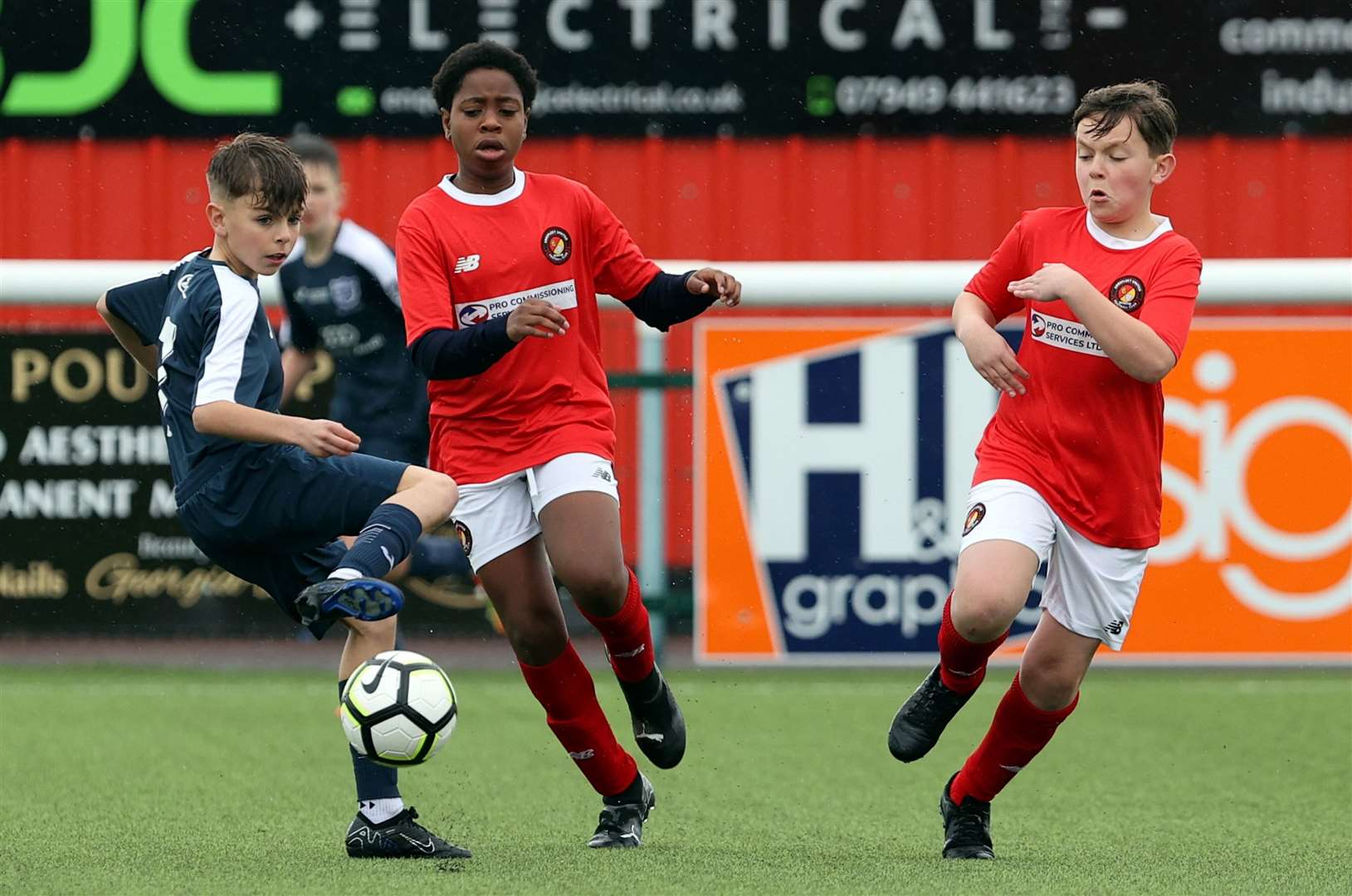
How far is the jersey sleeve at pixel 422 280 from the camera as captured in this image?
4.59 metres

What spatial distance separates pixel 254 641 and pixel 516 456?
388cm

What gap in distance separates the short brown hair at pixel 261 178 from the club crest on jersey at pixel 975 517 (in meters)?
1.64

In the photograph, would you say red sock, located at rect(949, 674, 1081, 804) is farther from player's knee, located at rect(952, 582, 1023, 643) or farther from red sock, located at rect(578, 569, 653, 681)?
red sock, located at rect(578, 569, 653, 681)

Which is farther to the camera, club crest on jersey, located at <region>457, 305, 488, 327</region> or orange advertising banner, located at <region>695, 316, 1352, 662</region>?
orange advertising banner, located at <region>695, 316, 1352, 662</region>

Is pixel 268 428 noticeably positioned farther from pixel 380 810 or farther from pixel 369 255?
pixel 369 255

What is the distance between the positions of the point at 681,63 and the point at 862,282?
2.91 meters

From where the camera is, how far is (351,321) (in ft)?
24.1

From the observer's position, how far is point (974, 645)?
15.1 ft

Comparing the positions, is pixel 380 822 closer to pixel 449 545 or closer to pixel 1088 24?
pixel 449 545

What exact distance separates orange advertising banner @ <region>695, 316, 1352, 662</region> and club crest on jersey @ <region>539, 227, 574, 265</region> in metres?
2.85

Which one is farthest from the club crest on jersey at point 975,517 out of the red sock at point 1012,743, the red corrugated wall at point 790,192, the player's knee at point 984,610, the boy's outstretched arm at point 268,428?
the red corrugated wall at point 790,192

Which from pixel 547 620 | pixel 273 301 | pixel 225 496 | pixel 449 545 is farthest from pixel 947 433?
pixel 225 496

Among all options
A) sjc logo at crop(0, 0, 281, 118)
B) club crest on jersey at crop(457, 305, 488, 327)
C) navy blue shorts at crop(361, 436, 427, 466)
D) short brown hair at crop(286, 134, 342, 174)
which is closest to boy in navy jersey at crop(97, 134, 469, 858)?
club crest on jersey at crop(457, 305, 488, 327)

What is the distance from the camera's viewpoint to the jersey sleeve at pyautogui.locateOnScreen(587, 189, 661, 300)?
487cm
